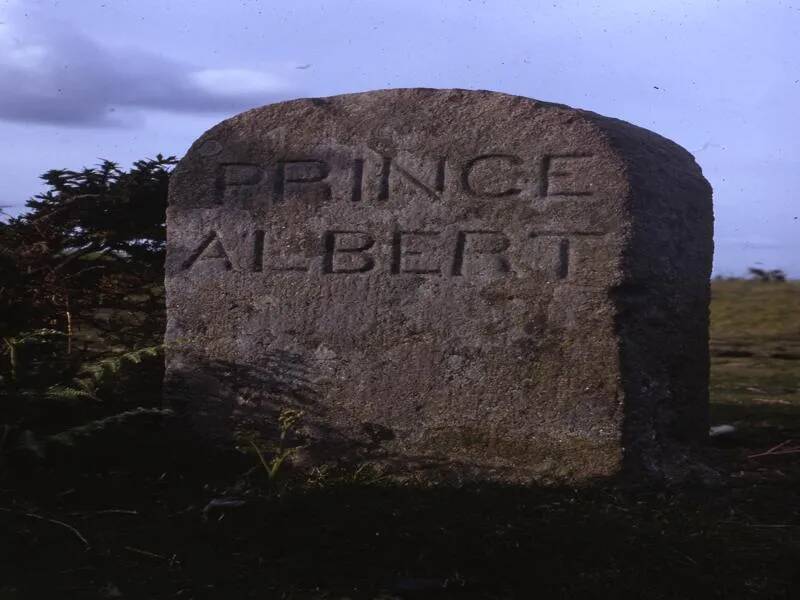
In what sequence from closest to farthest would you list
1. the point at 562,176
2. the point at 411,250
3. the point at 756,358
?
1. the point at 562,176
2. the point at 411,250
3. the point at 756,358

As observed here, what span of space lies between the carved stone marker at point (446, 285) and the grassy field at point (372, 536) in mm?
221

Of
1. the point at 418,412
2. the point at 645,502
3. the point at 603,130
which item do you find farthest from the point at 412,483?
the point at 603,130

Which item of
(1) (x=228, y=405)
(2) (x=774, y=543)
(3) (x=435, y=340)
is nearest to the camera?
(2) (x=774, y=543)

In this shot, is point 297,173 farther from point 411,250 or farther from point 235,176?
point 411,250

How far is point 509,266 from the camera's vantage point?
436cm

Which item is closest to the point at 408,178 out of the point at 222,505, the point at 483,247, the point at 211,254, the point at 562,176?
the point at 483,247

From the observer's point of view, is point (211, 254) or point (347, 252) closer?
point (347, 252)

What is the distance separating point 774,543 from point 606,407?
30.2 inches

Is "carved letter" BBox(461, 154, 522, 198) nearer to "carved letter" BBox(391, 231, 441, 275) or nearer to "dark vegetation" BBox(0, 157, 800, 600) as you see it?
"carved letter" BBox(391, 231, 441, 275)

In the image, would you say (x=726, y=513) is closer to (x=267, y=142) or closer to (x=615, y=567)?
(x=615, y=567)

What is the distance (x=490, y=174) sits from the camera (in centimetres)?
442

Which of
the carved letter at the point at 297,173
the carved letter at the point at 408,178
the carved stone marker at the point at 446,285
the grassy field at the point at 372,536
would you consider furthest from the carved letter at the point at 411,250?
the grassy field at the point at 372,536

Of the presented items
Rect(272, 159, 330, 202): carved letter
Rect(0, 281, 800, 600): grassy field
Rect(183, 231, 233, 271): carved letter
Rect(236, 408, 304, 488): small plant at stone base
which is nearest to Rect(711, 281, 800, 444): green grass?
Rect(0, 281, 800, 600): grassy field

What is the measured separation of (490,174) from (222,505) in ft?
5.35
